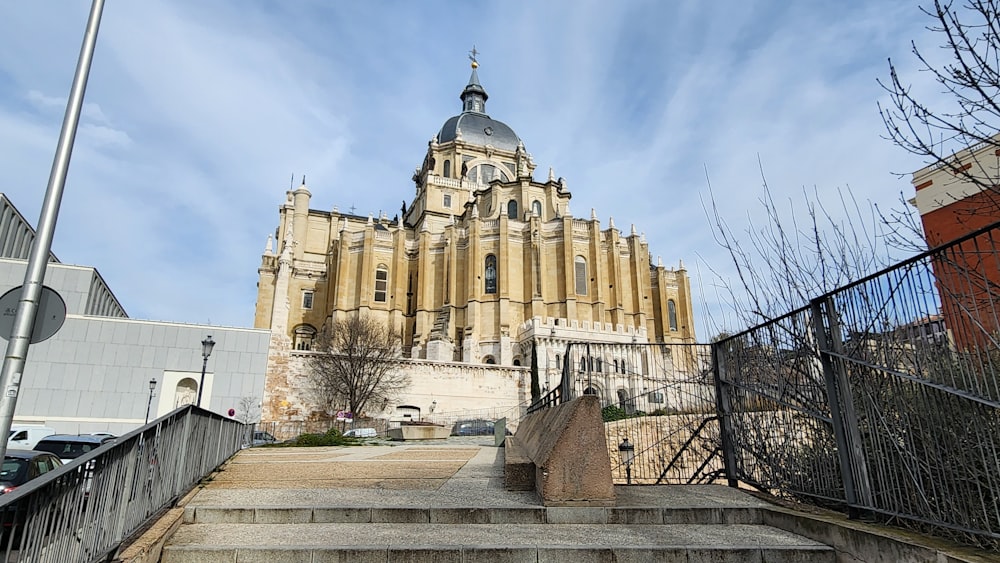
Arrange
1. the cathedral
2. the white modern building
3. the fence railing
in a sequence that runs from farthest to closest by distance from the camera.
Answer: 1. the cathedral
2. the white modern building
3. the fence railing

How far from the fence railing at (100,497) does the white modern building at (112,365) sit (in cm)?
2817

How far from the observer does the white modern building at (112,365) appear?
29.4 meters

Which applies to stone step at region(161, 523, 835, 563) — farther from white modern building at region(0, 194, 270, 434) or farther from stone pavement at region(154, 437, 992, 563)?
white modern building at region(0, 194, 270, 434)

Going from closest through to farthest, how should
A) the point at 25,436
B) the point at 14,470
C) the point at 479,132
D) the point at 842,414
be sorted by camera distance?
the point at 842,414 < the point at 14,470 < the point at 25,436 < the point at 479,132

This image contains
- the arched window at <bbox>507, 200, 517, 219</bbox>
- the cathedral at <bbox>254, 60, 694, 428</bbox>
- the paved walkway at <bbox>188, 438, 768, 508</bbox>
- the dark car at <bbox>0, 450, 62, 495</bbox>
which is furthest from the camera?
the arched window at <bbox>507, 200, 517, 219</bbox>

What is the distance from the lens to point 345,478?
296 inches

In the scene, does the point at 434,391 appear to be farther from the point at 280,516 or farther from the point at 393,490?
the point at 280,516

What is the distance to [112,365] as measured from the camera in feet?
101

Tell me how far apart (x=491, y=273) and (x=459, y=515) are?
40.4 meters

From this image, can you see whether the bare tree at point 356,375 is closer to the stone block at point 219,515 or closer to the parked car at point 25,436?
the parked car at point 25,436

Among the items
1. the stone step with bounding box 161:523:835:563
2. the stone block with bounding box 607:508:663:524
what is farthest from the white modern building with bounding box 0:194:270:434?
the stone block with bounding box 607:508:663:524

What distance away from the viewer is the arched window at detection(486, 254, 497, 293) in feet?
147

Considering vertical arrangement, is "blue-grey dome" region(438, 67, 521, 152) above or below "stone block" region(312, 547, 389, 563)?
above

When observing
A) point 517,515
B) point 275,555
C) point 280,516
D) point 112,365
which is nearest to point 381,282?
point 112,365
